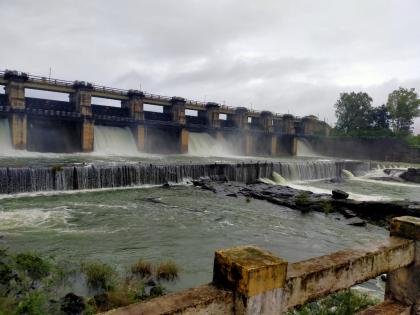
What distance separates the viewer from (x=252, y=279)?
2039 mm

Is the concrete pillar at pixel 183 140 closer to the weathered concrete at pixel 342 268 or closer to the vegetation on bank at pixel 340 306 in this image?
the vegetation on bank at pixel 340 306

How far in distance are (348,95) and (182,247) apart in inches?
2387

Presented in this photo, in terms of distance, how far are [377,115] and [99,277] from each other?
204ft

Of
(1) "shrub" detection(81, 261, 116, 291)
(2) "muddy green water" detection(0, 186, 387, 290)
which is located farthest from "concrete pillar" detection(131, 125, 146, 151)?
(1) "shrub" detection(81, 261, 116, 291)

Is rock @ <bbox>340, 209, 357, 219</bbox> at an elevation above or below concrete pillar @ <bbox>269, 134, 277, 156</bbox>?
below

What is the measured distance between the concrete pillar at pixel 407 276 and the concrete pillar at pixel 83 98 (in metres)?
29.7

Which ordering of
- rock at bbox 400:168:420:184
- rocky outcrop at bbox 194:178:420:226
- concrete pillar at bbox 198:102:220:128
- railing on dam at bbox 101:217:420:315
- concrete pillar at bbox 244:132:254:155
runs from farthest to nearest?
concrete pillar at bbox 244:132:254:155 < concrete pillar at bbox 198:102:220:128 < rock at bbox 400:168:420:184 < rocky outcrop at bbox 194:178:420:226 < railing on dam at bbox 101:217:420:315

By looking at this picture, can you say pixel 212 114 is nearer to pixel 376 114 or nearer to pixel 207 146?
pixel 207 146

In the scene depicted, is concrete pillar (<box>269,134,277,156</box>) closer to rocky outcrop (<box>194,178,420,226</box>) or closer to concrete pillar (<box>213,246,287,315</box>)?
rocky outcrop (<box>194,178,420,226</box>)

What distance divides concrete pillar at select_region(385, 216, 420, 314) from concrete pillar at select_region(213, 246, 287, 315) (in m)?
1.77

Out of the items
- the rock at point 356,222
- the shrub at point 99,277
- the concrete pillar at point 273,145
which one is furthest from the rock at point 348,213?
the concrete pillar at point 273,145

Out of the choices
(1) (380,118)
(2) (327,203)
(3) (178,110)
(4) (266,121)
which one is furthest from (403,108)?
(2) (327,203)

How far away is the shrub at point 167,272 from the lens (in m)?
7.60

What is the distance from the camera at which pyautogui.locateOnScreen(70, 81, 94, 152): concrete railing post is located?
29.9 m
